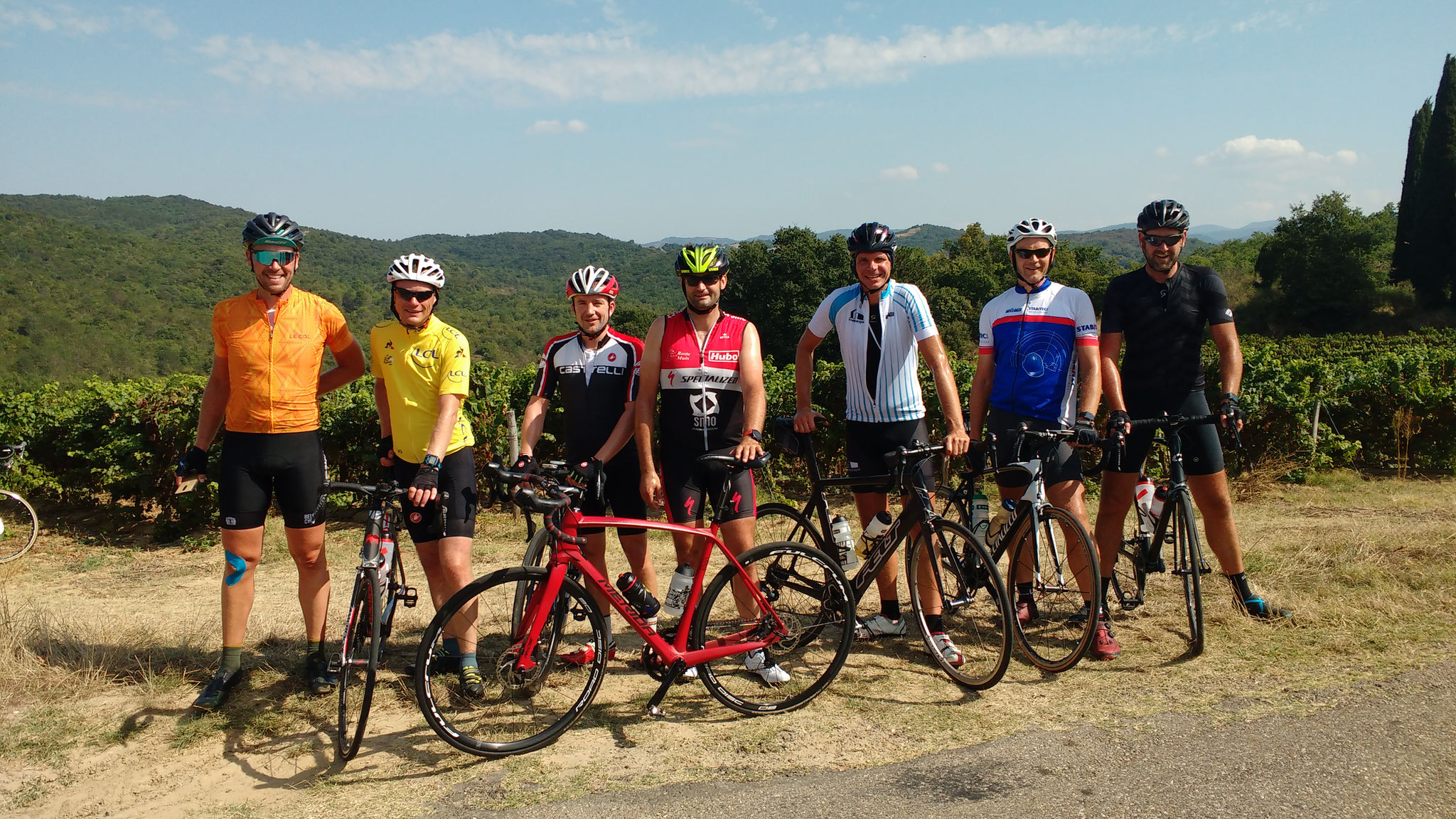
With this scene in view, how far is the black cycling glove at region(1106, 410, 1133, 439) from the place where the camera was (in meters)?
4.42

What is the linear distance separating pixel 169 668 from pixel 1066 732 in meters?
4.42

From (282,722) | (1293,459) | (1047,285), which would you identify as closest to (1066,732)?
(1047,285)

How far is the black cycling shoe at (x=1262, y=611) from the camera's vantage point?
15.9 feet

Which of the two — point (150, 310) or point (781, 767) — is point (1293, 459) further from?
point (150, 310)

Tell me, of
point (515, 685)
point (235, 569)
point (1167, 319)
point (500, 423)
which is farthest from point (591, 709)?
point (500, 423)

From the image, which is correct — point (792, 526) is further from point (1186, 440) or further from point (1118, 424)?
point (1186, 440)

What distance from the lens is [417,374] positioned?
4168mm

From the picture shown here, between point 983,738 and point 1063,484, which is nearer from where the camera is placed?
point 983,738

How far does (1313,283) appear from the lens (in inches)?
2395

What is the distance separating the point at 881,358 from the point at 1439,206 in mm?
68597

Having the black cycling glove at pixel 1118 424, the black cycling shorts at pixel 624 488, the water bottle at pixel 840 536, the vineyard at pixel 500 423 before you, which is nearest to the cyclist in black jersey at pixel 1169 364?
the black cycling glove at pixel 1118 424

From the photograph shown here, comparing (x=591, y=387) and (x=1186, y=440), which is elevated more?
(x=591, y=387)

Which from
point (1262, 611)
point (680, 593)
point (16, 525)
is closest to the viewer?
point (680, 593)

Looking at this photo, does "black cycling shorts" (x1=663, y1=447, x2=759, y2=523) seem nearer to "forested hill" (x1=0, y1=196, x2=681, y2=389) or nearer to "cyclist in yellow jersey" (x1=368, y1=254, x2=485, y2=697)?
"cyclist in yellow jersey" (x1=368, y1=254, x2=485, y2=697)
